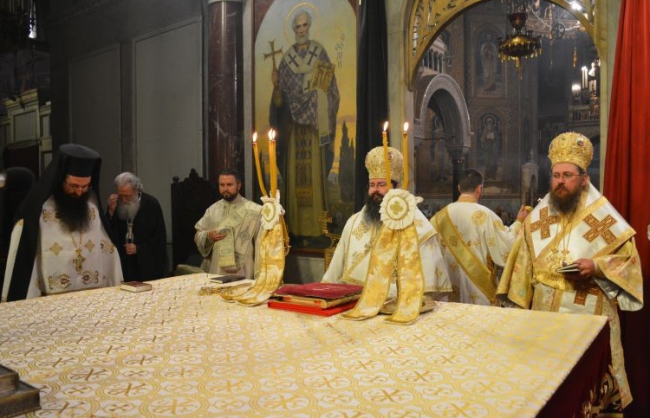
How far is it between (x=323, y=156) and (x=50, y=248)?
3432 mm

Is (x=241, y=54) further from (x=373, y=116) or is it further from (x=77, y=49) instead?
(x=77, y=49)

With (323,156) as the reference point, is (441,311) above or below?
below

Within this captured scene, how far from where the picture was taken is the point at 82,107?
32.8 feet

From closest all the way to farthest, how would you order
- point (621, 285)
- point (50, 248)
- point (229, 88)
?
1. point (621, 285)
2. point (50, 248)
3. point (229, 88)

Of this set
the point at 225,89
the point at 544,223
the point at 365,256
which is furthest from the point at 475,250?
the point at 225,89

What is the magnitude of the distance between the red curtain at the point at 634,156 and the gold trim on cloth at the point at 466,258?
1.04 metres

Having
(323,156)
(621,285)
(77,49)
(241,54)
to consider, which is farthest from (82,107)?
(621,285)

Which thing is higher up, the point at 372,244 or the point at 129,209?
the point at 129,209

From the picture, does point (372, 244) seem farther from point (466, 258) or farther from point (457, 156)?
point (457, 156)

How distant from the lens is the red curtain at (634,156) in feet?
12.1

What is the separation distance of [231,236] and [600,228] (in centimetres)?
354

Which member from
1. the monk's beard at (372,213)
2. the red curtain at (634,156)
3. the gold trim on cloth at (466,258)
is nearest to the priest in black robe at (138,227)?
the monk's beard at (372,213)

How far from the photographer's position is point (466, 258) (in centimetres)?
460

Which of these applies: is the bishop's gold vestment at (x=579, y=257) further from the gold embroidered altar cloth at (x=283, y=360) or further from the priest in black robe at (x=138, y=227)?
the priest in black robe at (x=138, y=227)
